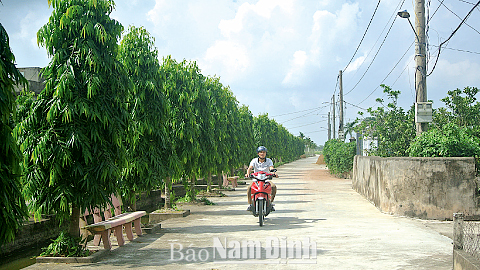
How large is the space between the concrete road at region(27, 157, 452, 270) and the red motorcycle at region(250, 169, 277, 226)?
36 cm

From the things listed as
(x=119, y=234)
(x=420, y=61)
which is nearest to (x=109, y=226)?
(x=119, y=234)

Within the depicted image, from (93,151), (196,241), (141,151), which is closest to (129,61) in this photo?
(141,151)

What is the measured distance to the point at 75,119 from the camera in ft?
25.0

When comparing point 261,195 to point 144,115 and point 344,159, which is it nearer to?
point 144,115

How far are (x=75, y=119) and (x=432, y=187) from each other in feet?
28.3

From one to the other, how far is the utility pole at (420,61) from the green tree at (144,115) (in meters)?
7.48

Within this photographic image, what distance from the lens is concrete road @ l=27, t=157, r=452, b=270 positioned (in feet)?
23.4

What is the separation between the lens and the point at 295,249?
8.05 meters

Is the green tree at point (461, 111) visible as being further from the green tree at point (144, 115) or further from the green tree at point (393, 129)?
the green tree at point (144, 115)

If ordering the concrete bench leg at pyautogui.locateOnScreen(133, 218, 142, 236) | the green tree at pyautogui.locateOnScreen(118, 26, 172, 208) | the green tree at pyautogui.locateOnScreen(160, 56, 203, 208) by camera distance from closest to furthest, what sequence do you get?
1. the concrete bench leg at pyautogui.locateOnScreen(133, 218, 142, 236)
2. the green tree at pyautogui.locateOnScreen(118, 26, 172, 208)
3. the green tree at pyautogui.locateOnScreen(160, 56, 203, 208)

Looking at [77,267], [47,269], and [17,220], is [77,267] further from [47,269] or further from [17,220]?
[17,220]

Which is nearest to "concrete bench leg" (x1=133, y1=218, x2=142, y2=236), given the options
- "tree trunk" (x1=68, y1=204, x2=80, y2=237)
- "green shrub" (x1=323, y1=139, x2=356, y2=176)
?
"tree trunk" (x1=68, y1=204, x2=80, y2=237)

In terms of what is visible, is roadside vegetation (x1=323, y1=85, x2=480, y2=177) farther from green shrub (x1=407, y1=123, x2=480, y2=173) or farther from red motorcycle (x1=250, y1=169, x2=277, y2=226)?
red motorcycle (x1=250, y1=169, x2=277, y2=226)

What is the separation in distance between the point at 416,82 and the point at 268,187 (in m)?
5.75
